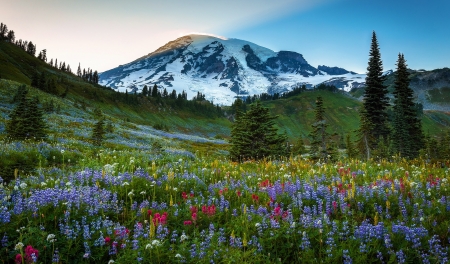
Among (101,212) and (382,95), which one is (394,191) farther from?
(382,95)

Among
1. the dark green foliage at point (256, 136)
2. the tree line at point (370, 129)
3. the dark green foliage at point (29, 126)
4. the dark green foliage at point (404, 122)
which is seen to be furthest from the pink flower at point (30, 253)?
the dark green foliage at point (404, 122)

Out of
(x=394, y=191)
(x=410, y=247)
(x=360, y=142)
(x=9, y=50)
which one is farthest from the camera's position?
(x=9, y=50)

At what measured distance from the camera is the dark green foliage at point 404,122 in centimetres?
3116

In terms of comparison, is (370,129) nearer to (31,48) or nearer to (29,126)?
(29,126)

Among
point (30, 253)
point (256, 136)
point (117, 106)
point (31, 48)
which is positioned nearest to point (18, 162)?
point (30, 253)

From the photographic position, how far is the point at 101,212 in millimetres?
4582

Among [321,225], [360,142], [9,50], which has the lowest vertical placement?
[321,225]

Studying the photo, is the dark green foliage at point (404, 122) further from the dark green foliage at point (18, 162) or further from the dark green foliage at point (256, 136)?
the dark green foliage at point (18, 162)

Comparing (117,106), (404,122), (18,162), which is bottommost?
(18,162)

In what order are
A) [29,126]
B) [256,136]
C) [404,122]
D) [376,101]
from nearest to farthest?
[29,126]
[256,136]
[404,122]
[376,101]

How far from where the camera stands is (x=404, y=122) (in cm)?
3161

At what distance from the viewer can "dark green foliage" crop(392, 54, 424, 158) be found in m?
31.2

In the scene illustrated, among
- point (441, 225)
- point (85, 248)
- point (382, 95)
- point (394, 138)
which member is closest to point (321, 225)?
point (441, 225)

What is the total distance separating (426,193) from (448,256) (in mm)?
3016
